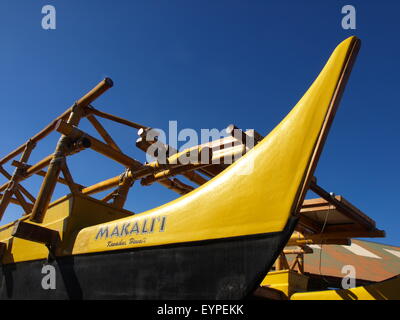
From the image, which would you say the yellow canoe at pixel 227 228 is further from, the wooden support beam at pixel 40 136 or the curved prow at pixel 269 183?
the wooden support beam at pixel 40 136

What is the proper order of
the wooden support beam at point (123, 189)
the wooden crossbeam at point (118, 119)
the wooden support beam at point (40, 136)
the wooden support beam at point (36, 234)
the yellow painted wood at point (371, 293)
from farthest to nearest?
the wooden support beam at point (40, 136) → the wooden crossbeam at point (118, 119) → the wooden support beam at point (123, 189) → the yellow painted wood at point (371, 293) → the wooden support beam at point (36, 234)

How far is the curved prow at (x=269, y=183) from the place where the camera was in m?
2.84

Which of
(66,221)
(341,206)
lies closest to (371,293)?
(341,206)

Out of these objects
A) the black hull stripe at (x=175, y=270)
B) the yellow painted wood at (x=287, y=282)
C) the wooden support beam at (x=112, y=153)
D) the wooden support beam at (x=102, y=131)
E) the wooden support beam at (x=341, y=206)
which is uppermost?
the wooden support beam at (x=102, y=131)

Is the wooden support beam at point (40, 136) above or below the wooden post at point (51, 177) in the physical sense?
above

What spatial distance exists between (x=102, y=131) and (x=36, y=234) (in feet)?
9.38

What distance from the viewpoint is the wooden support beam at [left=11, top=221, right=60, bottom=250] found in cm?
447

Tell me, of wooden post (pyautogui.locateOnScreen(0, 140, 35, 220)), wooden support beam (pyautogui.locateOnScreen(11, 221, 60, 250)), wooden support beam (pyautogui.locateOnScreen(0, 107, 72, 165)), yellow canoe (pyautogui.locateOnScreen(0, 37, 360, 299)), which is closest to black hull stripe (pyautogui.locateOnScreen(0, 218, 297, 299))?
yellow canoe (pyautogui.locateOnScreen(0, 37, 360, 299))

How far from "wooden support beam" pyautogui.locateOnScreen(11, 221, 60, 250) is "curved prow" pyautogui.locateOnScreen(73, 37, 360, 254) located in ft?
5.38

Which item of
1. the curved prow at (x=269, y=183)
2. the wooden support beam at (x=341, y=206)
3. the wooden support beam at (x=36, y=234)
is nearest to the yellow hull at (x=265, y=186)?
the curved prow at (x=269, y=183)
